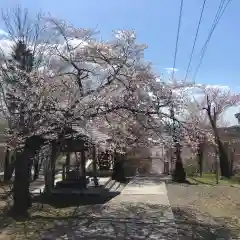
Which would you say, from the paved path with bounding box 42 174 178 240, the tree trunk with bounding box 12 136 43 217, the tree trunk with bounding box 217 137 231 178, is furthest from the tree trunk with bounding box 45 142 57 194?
the tree trunk with bounding box 217 137 231 178

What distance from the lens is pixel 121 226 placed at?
35.2ft

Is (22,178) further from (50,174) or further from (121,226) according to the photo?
(50,174)

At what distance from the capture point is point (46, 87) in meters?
12.4

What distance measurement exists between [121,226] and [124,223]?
41cm

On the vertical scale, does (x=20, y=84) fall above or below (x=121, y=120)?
above

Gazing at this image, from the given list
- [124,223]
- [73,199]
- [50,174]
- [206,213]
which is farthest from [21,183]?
[206,213]

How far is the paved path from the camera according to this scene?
9.75 metres

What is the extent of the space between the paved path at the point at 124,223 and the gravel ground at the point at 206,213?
0.35 meters

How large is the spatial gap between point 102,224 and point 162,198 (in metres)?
5.90

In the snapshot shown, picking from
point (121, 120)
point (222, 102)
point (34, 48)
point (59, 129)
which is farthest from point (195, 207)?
point (222, 102)

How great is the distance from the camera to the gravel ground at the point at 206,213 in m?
10.4

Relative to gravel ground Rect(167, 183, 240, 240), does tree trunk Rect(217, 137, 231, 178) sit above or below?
above

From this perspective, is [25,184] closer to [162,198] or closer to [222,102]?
[162,198]

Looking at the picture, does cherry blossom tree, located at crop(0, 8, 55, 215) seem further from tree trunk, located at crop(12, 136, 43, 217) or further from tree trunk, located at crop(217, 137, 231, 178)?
tree trunk, located at crop(217, 137, 231, 178)
